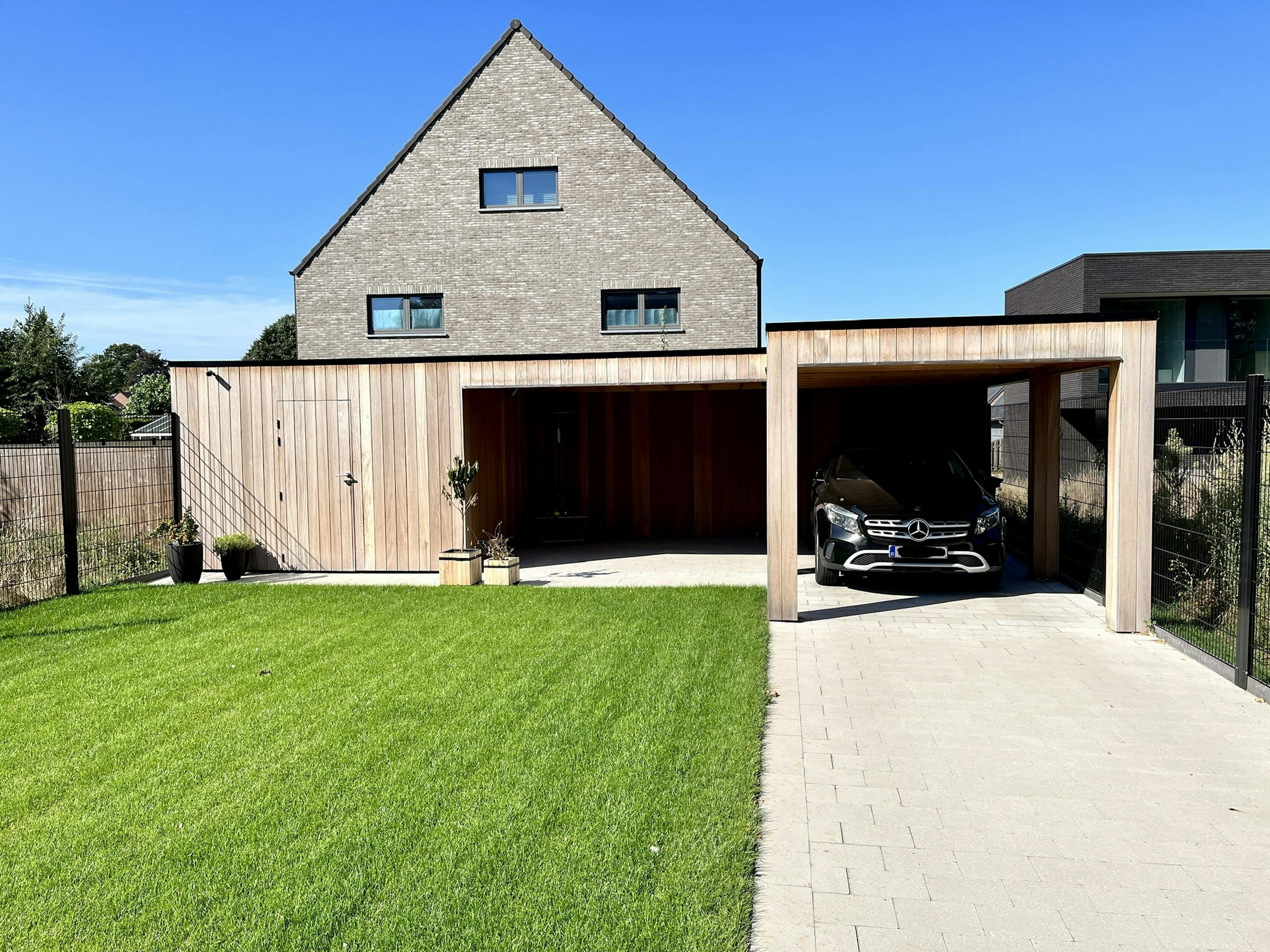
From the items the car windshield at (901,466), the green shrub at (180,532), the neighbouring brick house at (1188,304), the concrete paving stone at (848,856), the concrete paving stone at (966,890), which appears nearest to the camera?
the concrete paving stone at (966,890)

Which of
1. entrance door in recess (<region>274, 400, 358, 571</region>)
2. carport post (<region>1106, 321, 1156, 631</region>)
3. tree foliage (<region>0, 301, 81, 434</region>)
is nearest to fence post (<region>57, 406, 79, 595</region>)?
entrance door in recess (<region>274, 400, 358, 571</region>)

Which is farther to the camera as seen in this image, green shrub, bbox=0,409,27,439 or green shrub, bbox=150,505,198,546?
green shrub, bbox=0,409,27,439

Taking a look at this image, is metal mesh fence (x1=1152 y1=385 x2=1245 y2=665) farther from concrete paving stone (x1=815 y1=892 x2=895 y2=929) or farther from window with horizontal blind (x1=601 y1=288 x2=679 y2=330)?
window with horizontal blind (x1=601 y1=288 x2=679 y2=330)

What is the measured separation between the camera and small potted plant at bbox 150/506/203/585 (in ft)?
31.4

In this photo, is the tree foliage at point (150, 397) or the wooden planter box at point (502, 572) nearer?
the wooden planter box at point (502, 572)

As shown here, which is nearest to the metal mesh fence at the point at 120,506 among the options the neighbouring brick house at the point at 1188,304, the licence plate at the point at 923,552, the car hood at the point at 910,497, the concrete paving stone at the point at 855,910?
the car hood at the point at 910,497

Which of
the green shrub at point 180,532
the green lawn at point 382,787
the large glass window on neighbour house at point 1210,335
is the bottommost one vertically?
the green lawn at point 382,787

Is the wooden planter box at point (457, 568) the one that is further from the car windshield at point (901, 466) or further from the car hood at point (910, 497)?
the car windshield at point (901, 466)

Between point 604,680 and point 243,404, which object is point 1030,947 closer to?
point 604,680

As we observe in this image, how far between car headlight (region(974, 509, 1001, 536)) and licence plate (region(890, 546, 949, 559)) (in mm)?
392

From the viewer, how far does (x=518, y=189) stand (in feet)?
52.5

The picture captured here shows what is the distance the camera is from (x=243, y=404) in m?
10.6

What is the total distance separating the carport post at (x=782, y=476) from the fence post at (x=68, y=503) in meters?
7.52

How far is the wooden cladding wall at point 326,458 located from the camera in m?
10.3
